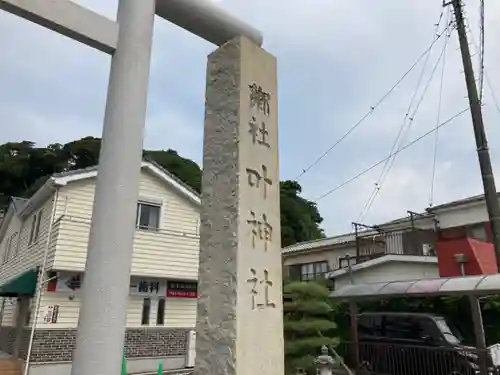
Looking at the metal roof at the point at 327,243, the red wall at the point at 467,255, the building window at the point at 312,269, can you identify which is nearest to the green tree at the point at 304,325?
the red wall at the point at 467,255

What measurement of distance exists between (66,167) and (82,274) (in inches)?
667

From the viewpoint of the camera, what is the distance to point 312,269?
1988 centimetres

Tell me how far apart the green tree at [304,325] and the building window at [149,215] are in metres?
5.66

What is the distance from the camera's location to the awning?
11399 millimetres

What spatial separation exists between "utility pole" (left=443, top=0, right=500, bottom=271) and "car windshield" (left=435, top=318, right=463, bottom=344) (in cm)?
273

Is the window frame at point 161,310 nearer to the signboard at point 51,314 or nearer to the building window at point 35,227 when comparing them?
the signboard at point 51,314

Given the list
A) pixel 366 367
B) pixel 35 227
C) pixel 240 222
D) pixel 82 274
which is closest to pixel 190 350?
pixel 82 274

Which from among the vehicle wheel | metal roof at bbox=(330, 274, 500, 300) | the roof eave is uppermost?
the roof eave

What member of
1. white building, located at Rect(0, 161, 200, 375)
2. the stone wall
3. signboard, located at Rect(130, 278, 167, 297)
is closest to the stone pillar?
the stone wall

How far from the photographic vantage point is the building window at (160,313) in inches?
507

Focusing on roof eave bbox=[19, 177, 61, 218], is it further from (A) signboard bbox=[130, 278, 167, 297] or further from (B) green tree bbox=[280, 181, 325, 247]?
(B) green tree bbox=[280, 181, 325, 247]

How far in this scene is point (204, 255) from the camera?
2.79 meters

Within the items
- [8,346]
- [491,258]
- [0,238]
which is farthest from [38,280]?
[491,258]

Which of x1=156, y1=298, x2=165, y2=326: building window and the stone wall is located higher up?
→ x1=156, y1=298, x2=165, y2=326: building window
